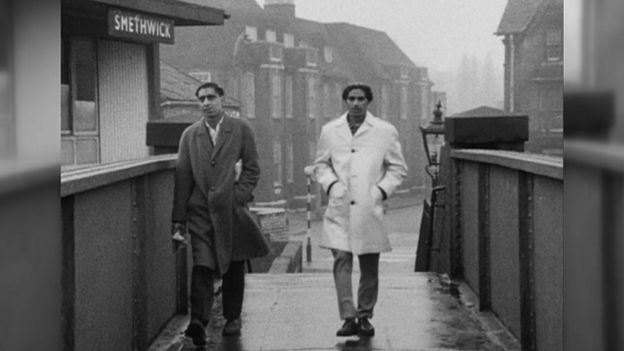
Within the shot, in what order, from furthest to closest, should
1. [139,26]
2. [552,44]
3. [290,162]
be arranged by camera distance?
[290,162]
[552,44]
[139,26]

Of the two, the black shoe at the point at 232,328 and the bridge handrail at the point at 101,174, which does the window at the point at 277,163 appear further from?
the bridge handrail at the point at 101,174

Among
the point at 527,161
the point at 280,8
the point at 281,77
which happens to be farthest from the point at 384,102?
the point at 527,161

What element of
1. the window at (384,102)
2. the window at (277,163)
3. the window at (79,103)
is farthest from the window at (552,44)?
the window at (384,102)

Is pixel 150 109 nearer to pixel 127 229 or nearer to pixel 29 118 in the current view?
pixel 127 229

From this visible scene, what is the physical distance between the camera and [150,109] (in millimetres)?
20125

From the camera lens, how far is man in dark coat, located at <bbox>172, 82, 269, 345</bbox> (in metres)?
7.85

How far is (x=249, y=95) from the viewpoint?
61.0 meters

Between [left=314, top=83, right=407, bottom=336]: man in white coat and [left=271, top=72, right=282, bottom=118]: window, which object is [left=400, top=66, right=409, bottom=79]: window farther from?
[left=314, top=83, right=407, bottom=336]: man in white coat

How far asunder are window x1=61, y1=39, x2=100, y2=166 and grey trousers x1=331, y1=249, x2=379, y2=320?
10.1m

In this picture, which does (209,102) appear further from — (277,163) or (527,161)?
(277,163)

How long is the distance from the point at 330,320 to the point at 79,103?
33.4ft

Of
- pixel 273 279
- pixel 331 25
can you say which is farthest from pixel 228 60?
pixel 273 279

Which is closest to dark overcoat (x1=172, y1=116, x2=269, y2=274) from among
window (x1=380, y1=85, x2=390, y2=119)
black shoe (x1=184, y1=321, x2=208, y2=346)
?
black shoe (x1=184, y1=321, x2=208, y2=346)

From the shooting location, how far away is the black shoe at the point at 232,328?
8.27 meters
